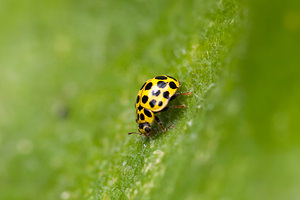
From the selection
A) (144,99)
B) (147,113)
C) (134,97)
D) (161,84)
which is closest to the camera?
(161,84)

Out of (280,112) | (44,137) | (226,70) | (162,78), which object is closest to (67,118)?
(44,137)

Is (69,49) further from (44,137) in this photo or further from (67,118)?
(44,137)

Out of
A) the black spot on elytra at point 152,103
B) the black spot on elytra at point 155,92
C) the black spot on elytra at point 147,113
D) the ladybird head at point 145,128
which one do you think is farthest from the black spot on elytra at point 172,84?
the ladybird head at point 145,128

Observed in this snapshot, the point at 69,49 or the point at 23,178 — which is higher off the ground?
the point at 69,49

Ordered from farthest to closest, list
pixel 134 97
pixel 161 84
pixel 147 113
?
pixel 134 97, pixel 147 113, pixel 161 84

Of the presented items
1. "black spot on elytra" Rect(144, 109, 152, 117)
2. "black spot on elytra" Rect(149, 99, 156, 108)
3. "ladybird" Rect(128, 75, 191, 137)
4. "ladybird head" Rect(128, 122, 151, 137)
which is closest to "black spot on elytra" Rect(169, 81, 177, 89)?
"ladybird" Rect(128, 75, 191, 137)

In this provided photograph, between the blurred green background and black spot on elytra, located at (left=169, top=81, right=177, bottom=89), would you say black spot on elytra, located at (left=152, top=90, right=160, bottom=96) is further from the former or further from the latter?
the blurred green background

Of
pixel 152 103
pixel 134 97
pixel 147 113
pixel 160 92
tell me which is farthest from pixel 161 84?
pixel 134 97

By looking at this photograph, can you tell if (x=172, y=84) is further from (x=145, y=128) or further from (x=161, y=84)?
(x=145, y=128)

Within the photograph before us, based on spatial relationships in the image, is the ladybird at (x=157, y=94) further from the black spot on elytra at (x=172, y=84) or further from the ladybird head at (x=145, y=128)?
the ladybird head at (x=145, y=128)
